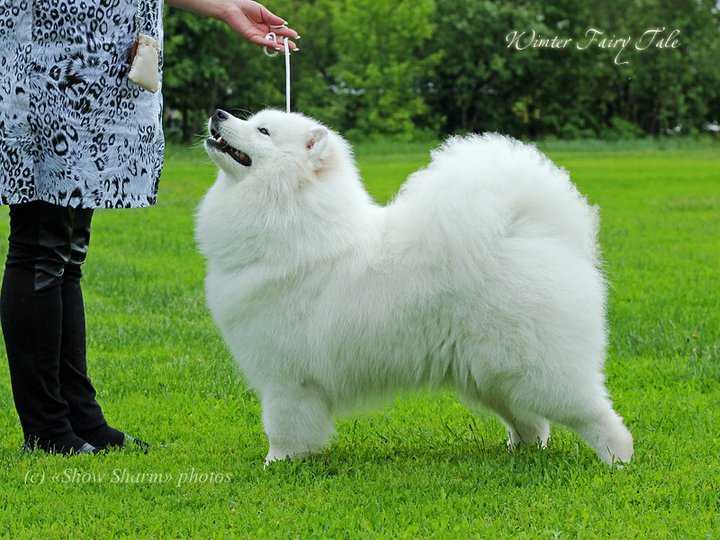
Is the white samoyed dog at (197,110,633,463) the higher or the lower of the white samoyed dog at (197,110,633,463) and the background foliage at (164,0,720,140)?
the higher

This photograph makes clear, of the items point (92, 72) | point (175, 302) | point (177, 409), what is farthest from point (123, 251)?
point (92, 72)

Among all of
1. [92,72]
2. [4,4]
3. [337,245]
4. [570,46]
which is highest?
[4,4]

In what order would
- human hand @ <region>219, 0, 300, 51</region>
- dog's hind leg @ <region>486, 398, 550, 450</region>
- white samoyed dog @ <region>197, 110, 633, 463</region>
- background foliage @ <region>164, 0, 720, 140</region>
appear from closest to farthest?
white samoyed dog @ <region>197, 110, 633, 463</region> < dog's hind leg @ <region>486, 398, 550, 450</region> < human hand @ <region>219, 0, 300, 51</region> < background foliage @ <region>164, 0, 720, 140</region>

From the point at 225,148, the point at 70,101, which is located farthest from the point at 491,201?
the point at 70,101

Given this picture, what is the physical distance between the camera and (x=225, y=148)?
141 inches

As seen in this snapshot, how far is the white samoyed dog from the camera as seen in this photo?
3.41 meters

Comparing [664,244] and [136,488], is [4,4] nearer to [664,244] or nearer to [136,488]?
[136,488]

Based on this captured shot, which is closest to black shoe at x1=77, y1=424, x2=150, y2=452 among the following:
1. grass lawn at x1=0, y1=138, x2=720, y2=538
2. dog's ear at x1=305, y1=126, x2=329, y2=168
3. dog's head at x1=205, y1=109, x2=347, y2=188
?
grass lawn at x1=0, y1=138, x2=720, y2=538

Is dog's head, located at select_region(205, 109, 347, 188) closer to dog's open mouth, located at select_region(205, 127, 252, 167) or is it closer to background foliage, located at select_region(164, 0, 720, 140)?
dog's open mouth, located at select_region(205, 127, 252, 167)

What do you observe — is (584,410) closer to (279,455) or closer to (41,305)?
(279,455)

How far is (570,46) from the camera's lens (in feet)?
107

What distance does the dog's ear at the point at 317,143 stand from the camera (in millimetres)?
3564

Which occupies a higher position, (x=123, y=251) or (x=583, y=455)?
(x=583, y=455)

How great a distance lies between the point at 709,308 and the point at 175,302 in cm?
350
